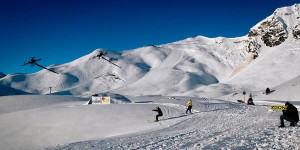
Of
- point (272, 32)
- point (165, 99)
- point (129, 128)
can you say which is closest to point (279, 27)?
point (272, 32)

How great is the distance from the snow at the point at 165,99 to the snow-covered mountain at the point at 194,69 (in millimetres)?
666

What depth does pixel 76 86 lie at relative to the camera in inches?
5453

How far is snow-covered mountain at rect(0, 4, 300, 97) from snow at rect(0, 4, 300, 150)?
67 centimetres

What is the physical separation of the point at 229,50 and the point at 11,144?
15924 cm

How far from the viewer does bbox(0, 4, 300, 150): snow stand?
9945 mm

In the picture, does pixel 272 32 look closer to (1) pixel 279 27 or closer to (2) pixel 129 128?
(1) pixel 279 27

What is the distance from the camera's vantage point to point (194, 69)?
138500 millimetres

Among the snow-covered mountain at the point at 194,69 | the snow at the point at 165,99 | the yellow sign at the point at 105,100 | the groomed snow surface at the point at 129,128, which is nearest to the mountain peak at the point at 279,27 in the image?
the snow-covered mountain at the point at 194,69

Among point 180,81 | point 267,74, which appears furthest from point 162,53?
point 267,74

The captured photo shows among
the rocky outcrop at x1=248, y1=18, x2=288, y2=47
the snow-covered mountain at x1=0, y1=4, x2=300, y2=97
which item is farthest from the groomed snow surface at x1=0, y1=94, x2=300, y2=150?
the rocky outcrop at x1=248, y1=18, x2=288, y2=47

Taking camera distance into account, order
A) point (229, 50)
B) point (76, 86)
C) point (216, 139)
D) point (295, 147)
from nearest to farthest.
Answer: point (295, 147) < point (216, 139) < point (76, 86) < point (229, 50)

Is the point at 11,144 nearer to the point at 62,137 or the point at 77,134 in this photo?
→ the point at 62,137

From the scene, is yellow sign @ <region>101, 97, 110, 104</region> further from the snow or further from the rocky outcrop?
the rocky outcrop

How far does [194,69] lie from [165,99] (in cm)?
10231
